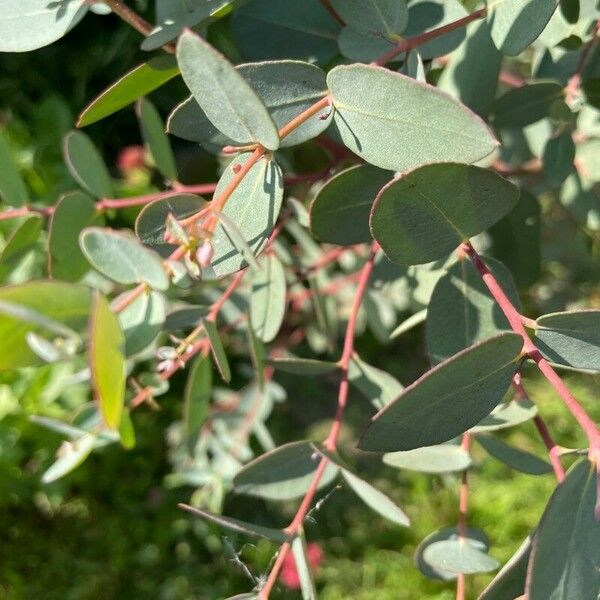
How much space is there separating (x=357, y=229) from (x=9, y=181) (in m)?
0.42

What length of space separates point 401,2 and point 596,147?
1.92 ft

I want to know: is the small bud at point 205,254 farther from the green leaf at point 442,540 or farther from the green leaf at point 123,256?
the green leaf at point 442,540

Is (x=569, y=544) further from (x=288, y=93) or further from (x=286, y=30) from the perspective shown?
(x=286, y=30)

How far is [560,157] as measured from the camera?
2.94 ft

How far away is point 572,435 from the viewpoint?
7.20 ft

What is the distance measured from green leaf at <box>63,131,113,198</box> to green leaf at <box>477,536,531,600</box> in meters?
0.62

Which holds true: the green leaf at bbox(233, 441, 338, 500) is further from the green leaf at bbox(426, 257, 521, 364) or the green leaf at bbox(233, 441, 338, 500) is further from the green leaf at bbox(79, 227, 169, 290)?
the green leaf at bbox(79, 227, 169, 290)

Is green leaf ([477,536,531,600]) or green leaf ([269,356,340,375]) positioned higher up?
green leaf ([269,356,340,375])

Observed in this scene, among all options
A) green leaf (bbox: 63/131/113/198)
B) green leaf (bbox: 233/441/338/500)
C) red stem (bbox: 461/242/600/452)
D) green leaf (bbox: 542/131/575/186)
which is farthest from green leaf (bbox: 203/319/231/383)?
green leaf (bbox: 542/131/575/186)

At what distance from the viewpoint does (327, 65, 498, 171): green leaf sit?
0.52 meters

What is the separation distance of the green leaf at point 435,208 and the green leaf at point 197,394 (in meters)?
0.43

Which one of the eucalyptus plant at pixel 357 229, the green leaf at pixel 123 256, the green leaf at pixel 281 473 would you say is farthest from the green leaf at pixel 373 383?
the green leaf at pixel 123 256

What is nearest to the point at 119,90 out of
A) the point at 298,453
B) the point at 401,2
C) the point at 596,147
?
the point at 401,2

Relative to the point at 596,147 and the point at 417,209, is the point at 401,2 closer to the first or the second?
the point at 417,209
